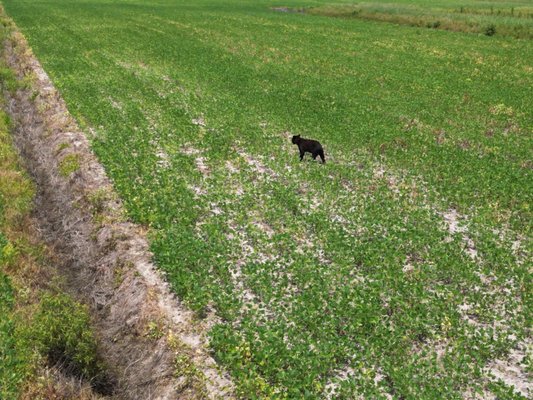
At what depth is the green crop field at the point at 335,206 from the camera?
Result: 8.80m

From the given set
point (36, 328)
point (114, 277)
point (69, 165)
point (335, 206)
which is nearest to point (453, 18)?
point (335, 206)

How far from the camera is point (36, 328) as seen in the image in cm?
927

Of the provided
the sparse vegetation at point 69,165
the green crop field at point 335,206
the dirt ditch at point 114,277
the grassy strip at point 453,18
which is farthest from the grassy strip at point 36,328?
the grassy strip at point 453,18

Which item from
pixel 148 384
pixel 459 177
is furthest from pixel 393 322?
pixel 459 177

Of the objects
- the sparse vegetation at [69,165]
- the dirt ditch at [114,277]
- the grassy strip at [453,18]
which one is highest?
the grassy strip at [453,18]

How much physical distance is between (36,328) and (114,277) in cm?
259

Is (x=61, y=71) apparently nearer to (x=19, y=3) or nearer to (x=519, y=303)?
(x=519, y=303)

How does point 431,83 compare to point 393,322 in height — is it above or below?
above

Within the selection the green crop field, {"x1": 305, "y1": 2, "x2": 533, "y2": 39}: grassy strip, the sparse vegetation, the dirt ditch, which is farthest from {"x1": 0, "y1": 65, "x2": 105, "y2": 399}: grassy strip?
{"x1": 305, "y1": 2, "x2": 533, "y2": 39}: grassy strip

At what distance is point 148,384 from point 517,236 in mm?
9705

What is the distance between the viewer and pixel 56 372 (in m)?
8.63

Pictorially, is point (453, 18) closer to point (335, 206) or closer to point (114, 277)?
point (335, 206)

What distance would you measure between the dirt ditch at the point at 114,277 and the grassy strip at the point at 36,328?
58cm

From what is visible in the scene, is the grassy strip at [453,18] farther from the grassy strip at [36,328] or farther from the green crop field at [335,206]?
the grassy strip at [36,328]
